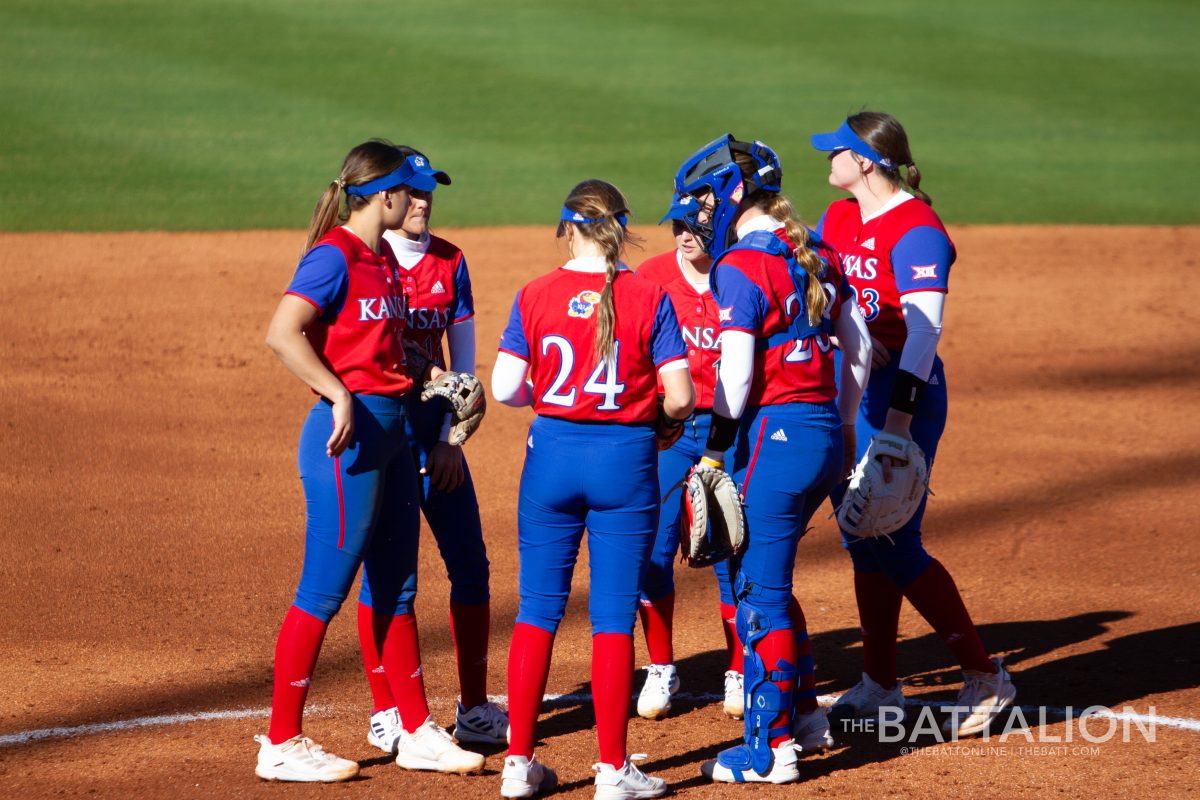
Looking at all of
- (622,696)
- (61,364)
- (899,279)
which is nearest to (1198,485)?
(899,279)

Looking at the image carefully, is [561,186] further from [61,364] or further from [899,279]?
[899,279]

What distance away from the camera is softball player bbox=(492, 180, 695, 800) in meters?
4.11

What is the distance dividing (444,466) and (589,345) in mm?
885

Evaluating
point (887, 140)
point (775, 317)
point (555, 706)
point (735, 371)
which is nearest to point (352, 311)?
point (735, 371)

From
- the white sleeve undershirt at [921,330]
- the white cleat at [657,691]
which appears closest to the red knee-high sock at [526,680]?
the white cleat at [657,691]

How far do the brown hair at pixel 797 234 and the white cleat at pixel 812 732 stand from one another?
1.40 meters

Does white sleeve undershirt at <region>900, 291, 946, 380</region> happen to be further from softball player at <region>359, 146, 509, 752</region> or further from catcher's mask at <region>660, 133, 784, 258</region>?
softball player at <region>359, 146, 509, 752</region>

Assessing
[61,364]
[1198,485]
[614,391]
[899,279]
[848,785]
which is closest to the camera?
[614,391]

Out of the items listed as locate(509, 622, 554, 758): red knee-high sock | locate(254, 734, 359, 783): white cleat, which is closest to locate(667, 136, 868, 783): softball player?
locate(509, 622, 554, 758): red knee-high sock

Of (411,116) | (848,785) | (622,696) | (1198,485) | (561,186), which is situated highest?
(411,116)

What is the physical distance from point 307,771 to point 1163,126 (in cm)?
1512

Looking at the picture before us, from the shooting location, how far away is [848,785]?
174 inches

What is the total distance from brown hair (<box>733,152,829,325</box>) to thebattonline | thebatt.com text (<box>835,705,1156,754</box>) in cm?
159

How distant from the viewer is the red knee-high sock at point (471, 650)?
15.8ft
